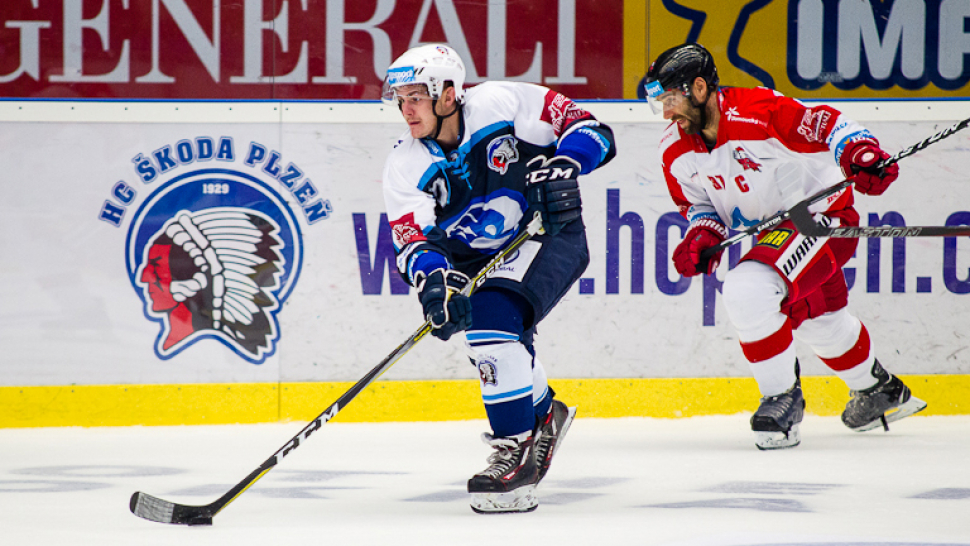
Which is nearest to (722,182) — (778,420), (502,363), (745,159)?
(745,159)

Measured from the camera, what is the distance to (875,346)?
12.8 ft

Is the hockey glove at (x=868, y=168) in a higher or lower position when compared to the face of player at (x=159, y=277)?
higher

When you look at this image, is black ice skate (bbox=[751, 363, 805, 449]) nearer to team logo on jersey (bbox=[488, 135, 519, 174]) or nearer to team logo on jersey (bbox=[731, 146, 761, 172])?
team logo on jersey (bbox=[731, 146, 761, 172])

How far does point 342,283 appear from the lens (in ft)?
12.7

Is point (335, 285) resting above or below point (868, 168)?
below

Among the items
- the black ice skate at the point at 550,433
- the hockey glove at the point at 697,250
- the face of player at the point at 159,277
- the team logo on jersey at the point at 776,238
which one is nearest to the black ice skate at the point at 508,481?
the black ice skate at the point at 550,433

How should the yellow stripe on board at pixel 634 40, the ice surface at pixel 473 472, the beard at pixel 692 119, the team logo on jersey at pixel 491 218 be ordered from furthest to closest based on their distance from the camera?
the yellow stripe on board at pixel 634 40, the beard at pixel 692 119, the team logo on jersey at pixel 491 218, the ice surface at pixel 473 472

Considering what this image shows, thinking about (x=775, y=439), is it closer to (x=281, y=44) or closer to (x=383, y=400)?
(x=383, y=400)

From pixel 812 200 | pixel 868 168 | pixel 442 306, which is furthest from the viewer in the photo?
pixel 812 200

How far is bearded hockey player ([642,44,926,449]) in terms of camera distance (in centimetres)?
304

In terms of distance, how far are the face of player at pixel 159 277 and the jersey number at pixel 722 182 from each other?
1988mm

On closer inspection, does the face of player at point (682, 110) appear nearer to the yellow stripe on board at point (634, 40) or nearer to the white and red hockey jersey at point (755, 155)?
the white and red hockey jersey at point (755, 155)

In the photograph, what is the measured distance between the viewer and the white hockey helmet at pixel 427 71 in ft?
7.64

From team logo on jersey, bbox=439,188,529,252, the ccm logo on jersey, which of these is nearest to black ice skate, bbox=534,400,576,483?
team logo on jersey, bbox=439,188,529,252
